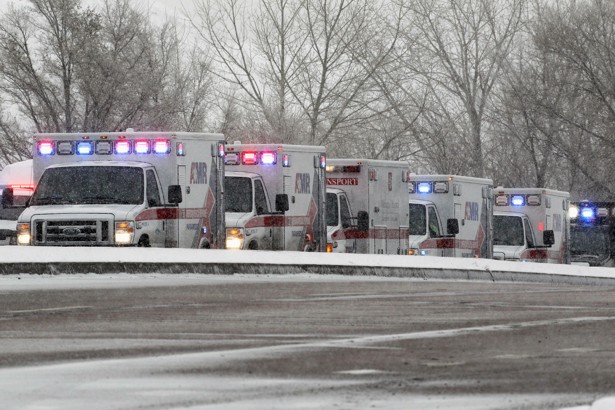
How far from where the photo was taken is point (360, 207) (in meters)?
32.6

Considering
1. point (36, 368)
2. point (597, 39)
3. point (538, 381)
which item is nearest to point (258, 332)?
point (36, 368)

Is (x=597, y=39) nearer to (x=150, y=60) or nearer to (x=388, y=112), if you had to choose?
(x=388, y=112)

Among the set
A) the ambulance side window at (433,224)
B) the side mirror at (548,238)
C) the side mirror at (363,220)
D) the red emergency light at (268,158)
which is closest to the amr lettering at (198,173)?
the red emergency light at (268,158)

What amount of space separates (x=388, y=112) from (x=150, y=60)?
9.99m

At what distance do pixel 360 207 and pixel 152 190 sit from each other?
6662mm

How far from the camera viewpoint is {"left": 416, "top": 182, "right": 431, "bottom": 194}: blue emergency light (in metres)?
36.5

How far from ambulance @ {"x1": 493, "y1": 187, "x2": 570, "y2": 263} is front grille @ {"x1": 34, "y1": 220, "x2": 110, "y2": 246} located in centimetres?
1515

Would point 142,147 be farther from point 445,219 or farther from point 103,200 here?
point 445,219

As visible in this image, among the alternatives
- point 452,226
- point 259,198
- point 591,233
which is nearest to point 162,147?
point 259,198

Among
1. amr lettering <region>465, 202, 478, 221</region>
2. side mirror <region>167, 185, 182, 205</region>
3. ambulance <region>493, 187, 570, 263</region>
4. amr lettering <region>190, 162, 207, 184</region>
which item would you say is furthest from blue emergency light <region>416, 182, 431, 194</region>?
side mirror <region>167, 185, 182, 205</region>

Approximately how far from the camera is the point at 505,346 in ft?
32.2

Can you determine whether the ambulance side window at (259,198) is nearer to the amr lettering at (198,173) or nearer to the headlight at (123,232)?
the amr lettering at (198,173)

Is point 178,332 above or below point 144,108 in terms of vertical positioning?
below

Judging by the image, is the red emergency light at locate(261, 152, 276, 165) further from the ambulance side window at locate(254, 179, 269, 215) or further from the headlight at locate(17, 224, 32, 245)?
the headlight at locate(17, 224, 32, 245)
